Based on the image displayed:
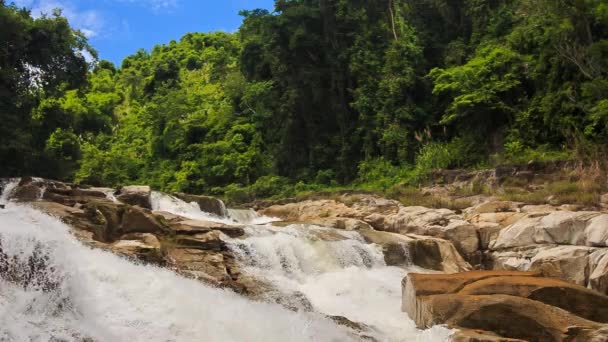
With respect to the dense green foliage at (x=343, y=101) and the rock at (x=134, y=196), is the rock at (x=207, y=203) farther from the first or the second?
the dense green foliage at (x=343, y=101)

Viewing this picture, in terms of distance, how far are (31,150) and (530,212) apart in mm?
15070

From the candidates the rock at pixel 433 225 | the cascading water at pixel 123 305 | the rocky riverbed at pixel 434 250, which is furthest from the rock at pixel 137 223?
the rock at pixel 433 225

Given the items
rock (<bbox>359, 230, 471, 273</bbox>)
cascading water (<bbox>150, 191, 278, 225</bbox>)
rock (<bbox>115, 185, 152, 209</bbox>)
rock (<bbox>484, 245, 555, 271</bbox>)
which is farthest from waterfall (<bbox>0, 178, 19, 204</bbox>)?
rock (<bbox>484, 245, 555, 271</bbox>)

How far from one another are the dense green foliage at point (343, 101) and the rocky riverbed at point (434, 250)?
5.21 m

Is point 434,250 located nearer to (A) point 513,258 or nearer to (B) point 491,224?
(B) point 491,224

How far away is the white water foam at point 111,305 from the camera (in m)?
6.04

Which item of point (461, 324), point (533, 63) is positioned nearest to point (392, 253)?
point (461, 324)

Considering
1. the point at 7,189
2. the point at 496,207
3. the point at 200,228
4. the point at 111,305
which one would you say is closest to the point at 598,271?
the point at 496,207

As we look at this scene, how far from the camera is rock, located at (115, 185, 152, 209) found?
13.9m

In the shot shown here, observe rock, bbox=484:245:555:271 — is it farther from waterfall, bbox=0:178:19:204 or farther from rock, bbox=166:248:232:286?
waterfall, bbox=0:178:19:204

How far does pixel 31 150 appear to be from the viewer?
57.4 feet

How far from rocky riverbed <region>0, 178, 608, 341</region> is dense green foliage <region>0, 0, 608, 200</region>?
5.21 meters

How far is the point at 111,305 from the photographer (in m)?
6.67

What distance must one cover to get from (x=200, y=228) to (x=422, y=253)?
199 inches
